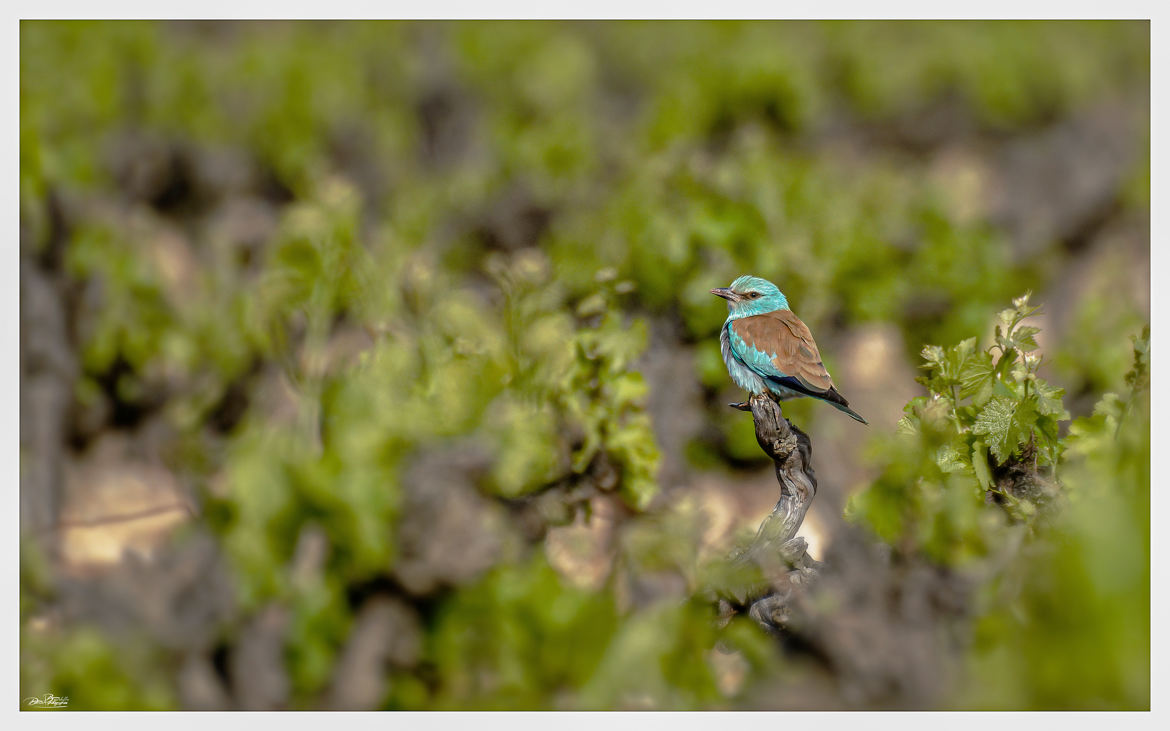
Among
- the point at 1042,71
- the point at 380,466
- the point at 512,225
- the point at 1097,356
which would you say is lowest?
the point at 380,466

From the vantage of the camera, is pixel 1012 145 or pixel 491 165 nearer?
pixel 491 165

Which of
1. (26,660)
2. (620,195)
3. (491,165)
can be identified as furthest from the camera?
(491,165)

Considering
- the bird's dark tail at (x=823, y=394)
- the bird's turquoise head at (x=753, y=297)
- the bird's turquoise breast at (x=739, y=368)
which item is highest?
the bird's turquoise head at (x=753, y=297)

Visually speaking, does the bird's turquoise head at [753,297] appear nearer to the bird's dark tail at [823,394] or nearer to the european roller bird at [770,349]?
the european roller bird at [770,349]

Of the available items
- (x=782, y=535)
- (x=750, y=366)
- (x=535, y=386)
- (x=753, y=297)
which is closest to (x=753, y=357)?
(x=750, y=366)

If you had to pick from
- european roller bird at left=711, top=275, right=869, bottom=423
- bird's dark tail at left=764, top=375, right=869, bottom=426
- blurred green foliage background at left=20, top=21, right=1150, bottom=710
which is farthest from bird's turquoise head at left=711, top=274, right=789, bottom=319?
blurred green foliage background at left=20, top=21, right=1150, bottom=710

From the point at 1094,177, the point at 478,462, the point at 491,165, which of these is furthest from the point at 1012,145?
the point at 478,462

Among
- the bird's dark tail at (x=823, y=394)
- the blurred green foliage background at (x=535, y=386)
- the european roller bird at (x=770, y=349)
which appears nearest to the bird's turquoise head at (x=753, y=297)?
the european roller bird at (x=770, y=349)

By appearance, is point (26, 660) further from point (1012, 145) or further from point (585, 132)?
point (1012, 145)
